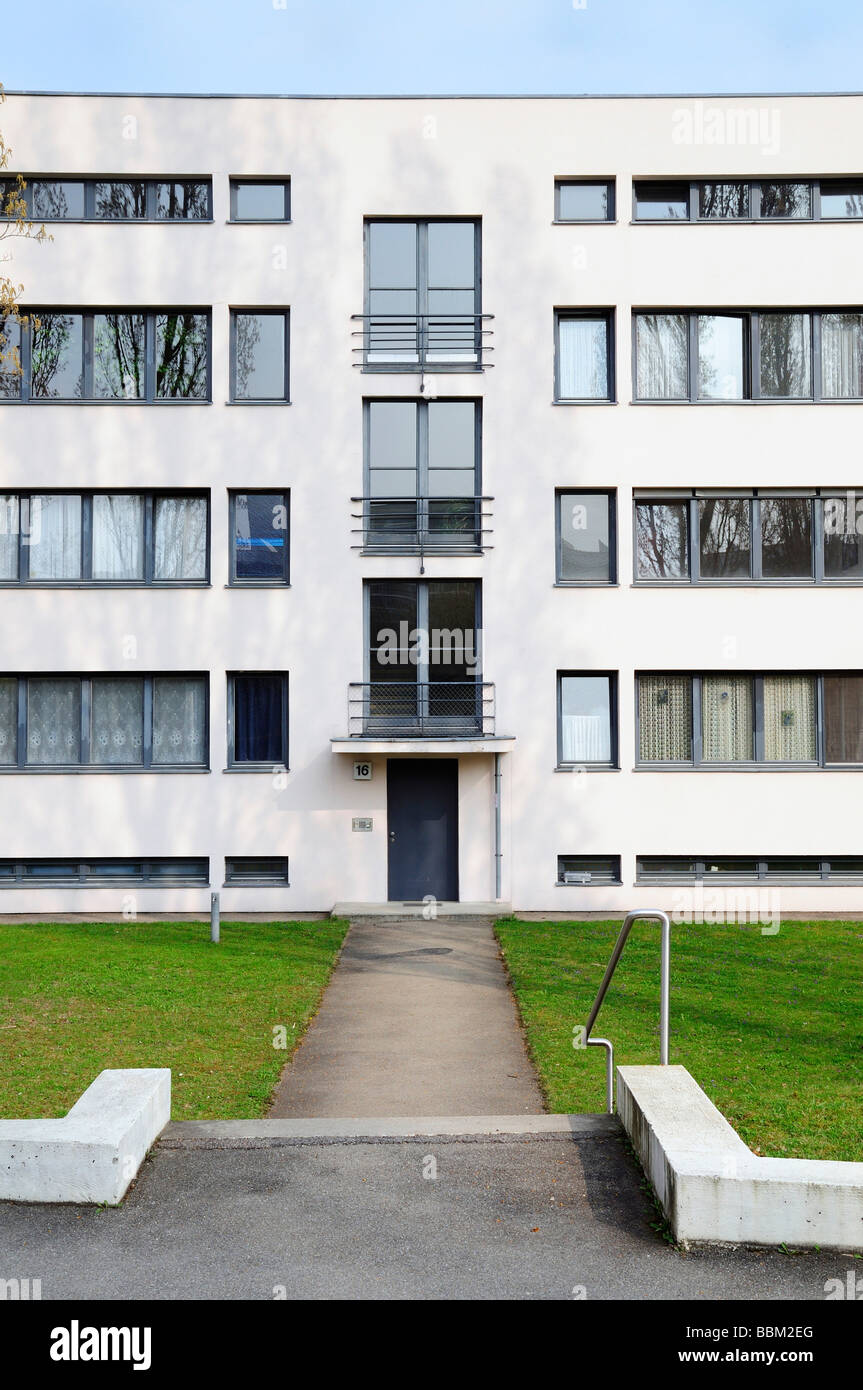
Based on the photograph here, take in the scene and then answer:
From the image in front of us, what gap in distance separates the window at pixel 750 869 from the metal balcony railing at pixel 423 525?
6153 mm

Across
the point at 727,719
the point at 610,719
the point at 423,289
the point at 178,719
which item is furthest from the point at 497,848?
the point at 423,289

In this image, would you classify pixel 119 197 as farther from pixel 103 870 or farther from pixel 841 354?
pixel 841 354

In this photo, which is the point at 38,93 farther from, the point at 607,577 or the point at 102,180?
the point at 607,577

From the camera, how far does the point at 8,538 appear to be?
2117cm

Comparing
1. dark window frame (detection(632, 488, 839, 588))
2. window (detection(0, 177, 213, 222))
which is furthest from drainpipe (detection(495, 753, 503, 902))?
window (detection(0, 177, 213, 222))

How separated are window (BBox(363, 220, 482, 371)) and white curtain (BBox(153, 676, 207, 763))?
6.54 meters

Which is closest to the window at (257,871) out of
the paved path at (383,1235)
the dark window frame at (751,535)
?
the dark window frame at (751,535)

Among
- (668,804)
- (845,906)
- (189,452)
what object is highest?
(189,452)

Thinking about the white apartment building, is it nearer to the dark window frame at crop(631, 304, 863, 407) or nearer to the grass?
the dark window frame at crop(631, 304, 863, 407)

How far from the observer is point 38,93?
2077 centimetres

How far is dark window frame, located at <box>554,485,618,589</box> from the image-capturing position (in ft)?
69.0
